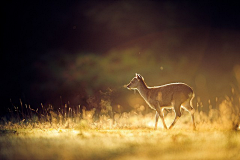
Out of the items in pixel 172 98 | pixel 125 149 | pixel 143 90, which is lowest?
pixel 125 149

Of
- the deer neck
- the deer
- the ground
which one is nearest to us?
the ground

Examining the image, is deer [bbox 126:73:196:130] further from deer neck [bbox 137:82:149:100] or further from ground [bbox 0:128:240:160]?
ground [bbox 0:128:240:160]

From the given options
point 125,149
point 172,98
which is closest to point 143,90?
point 172,98

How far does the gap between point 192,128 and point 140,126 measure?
1977 millimetres

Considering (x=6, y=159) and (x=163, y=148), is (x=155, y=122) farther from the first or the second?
(x=6, y=159)

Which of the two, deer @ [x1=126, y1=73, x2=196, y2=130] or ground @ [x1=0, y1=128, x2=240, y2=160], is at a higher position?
deer @ [x1=126, y1=73, x2=196, y2=130]

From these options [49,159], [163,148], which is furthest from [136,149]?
[49,159]

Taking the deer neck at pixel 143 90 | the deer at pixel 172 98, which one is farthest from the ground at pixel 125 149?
the deer neck at pixel 143 90

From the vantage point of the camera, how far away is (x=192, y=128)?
10859 mm

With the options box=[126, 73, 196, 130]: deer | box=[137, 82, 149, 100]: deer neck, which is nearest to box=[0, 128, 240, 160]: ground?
box=[126, 73, 196, 130]: deer

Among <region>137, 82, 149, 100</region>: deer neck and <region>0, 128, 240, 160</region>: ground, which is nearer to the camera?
<region>0, 128, 240, 160</region>: ground

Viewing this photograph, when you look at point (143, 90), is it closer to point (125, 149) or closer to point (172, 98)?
point (172, 98)

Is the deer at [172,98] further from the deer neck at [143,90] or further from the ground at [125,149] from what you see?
the ground at [125,149]

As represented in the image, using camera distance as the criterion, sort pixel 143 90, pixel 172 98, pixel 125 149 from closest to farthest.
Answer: pixel 125 149 → pixel 172 98 → pixel 143 90
